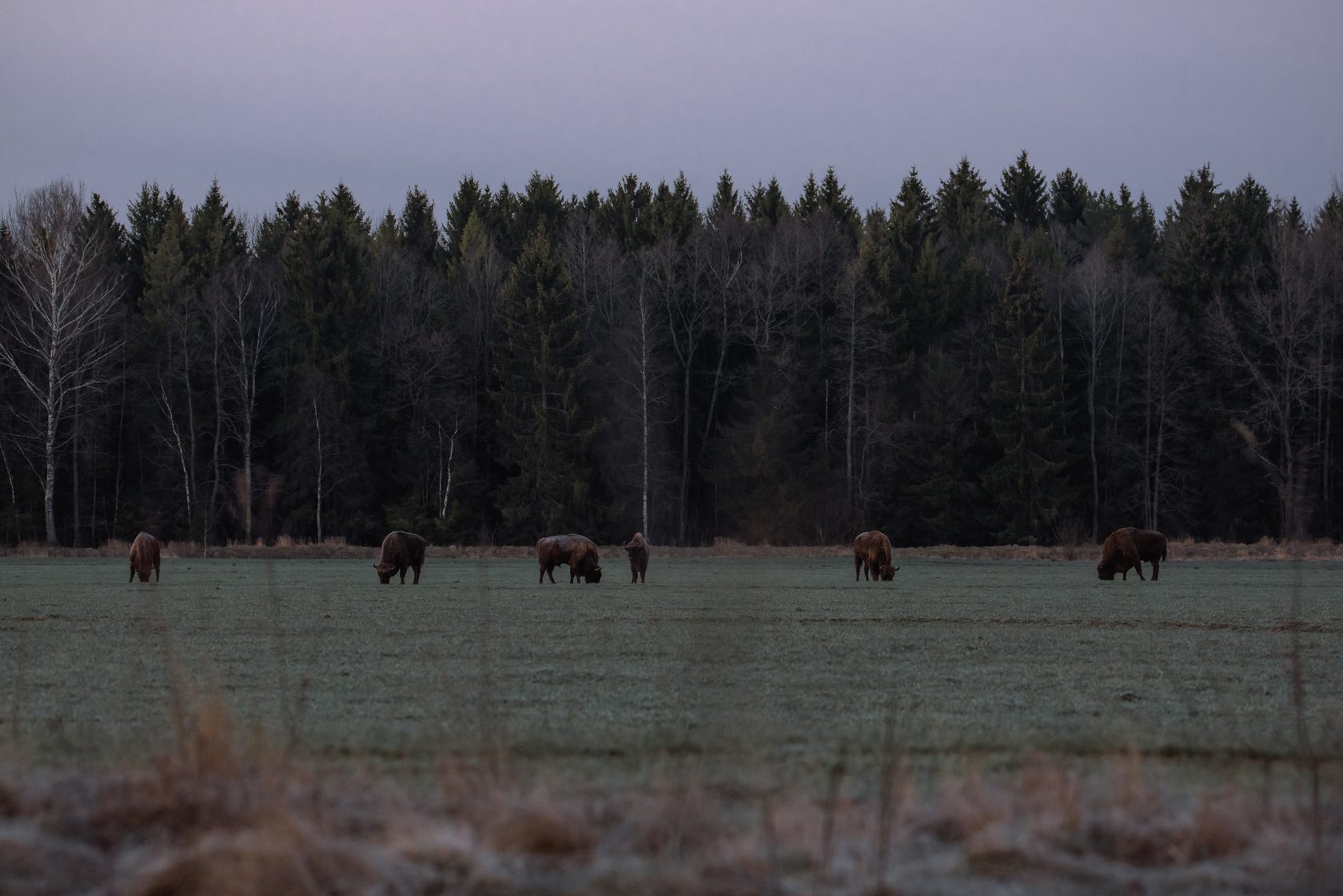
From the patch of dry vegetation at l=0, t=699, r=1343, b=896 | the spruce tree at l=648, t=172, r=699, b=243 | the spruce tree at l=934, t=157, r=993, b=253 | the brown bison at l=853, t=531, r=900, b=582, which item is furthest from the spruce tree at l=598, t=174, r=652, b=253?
the patch of dry vegetation at l=0, t=699, r=1343, b=896

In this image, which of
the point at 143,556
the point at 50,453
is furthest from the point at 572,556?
the point at 50,453

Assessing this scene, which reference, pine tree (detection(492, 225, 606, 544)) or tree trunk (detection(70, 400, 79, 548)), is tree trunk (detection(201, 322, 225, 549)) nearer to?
tree trunk (detection(70, 400, 79, 548))

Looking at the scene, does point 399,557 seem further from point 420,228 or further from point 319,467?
point 420,228

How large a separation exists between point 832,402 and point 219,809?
191 feet

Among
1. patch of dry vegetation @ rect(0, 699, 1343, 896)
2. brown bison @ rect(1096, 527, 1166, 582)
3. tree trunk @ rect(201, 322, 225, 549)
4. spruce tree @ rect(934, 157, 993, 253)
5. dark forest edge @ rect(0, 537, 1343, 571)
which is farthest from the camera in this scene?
spruce tree @ rect(934, 157, 993, 253)

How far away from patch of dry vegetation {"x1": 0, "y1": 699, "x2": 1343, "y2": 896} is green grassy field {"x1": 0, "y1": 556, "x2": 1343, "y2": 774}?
49 cm

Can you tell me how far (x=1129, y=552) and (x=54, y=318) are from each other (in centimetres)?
3919

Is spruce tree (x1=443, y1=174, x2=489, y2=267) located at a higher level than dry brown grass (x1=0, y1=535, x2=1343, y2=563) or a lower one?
higher

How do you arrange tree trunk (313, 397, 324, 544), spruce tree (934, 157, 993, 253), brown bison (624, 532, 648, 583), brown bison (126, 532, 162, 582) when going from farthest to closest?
spruce tree (934, 157, 993, 253) < tree trunk (313, 397, 324, 544) < brown bison (624, 532, 648, 583) < brown bison (126, 532, 162, 582)

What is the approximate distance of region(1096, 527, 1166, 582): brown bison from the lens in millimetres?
29984

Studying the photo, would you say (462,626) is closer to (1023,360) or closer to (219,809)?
(219,809)

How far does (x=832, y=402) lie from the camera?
204 feet

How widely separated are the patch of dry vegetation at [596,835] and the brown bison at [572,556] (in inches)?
836

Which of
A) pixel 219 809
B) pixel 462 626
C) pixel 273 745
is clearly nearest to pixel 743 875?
pixel 219 809
